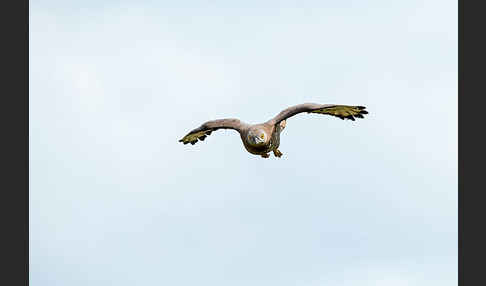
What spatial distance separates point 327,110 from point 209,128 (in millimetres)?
5911

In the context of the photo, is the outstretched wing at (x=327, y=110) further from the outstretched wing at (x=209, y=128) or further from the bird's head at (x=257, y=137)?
the outstretched wing at (x=209, y=128)

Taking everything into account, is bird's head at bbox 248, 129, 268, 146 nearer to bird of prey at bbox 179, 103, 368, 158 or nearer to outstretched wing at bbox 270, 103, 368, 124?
bird of prey at bbox 179, 103, 368, 158

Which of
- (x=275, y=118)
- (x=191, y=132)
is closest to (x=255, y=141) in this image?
(x=275, y=118)

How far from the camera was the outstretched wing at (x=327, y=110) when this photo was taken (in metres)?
66.2

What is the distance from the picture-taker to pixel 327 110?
6662 cm

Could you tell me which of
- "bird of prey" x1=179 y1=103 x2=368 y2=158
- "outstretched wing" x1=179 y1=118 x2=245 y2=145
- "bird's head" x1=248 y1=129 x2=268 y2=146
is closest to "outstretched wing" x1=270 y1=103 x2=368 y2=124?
"bird of prey" x1=179 y1=103 x2=368 y2=158

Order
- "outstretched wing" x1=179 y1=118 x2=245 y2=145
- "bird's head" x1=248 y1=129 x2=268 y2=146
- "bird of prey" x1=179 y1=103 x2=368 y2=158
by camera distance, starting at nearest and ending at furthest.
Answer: "bird's head" x1=248 y1=129 x2=268 y2=146 < "bird of prey" x1=179 y1=103 x2=368 y2=158 < "outstretched wing" x1=179 y1=118 x2=245 y2=145

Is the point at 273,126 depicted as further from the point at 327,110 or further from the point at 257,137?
the point at 327,110

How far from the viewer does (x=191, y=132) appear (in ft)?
235

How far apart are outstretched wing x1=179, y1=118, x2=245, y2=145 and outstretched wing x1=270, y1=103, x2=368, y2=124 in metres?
1.85

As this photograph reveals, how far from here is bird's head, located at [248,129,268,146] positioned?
6594 cm

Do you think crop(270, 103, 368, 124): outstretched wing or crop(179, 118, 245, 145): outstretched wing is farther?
crop(179, 118, 245, 145): outstretched wing

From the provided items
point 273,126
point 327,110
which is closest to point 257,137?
point 273,126

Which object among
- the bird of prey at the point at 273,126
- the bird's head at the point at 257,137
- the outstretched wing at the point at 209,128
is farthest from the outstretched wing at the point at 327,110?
the outstretched wing at the point at 209,128
